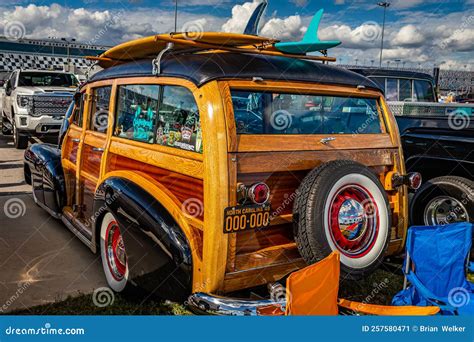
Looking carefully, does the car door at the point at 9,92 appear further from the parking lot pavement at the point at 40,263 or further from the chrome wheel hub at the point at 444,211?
the chrome wheel hub at the point at 444,211

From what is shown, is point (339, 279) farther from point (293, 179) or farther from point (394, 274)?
point (394, 274)

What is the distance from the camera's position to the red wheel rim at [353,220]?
2674 mm

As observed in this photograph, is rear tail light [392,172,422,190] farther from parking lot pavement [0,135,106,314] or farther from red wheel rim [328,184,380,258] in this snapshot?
parking lot pavement [0,135,106,314]

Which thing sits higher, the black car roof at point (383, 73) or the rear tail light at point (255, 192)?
the black car roof at point (383, 73)

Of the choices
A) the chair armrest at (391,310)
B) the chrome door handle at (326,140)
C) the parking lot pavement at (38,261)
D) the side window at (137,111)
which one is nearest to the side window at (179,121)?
the side window at (137,111)

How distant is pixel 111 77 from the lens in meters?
3.71

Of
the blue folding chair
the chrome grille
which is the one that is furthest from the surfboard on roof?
the chrome grille

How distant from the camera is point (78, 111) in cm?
466

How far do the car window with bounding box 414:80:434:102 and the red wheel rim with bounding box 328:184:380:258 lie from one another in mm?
6612

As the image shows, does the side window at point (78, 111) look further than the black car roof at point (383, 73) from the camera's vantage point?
No

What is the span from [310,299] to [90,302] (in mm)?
1773

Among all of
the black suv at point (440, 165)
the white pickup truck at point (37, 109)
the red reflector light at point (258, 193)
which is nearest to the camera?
the red reflector light at point (258, 193)

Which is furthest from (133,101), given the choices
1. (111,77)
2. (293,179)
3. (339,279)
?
(339,279)

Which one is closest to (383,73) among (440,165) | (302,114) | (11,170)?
(440,165)
